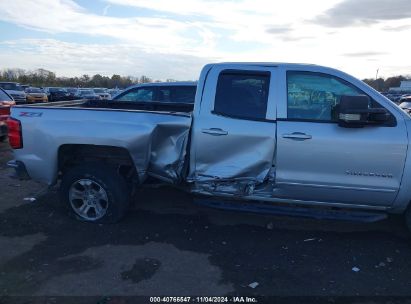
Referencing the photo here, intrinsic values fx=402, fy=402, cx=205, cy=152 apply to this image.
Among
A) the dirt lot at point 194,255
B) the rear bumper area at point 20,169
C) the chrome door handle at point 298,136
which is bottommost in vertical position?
the dirt lot at point 194,255

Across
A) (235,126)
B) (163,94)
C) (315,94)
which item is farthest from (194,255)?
(163,94)

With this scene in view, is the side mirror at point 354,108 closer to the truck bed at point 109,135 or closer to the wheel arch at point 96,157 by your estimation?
the truck bed at point 109,135

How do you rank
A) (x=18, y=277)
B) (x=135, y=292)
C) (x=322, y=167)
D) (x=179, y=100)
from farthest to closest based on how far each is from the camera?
(x=179, y=100), (x=322, y=167), (x=18, y=277), (x=135, y=292)

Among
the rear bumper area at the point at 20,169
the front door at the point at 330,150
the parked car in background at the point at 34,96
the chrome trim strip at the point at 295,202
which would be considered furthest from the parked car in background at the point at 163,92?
the parked car in background at the point at 34,96

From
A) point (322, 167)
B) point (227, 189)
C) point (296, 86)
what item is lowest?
point (227, 189)

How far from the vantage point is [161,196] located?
6316mm

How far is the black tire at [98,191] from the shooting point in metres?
4.92

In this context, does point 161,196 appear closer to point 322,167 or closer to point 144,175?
point 144,175

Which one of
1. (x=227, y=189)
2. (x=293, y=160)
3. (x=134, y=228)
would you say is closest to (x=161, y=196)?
(x=134, y=228)

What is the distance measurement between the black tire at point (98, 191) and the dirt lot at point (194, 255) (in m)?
0.15

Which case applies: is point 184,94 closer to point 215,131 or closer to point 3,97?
point 215,131

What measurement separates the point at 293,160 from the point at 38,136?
305 cm

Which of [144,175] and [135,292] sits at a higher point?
[144,175]

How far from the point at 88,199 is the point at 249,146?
2.15m
